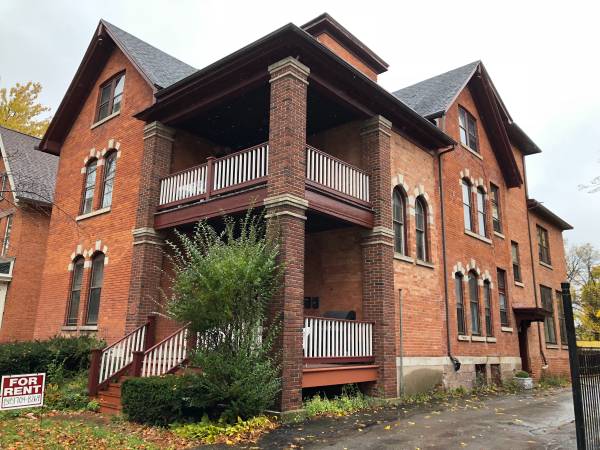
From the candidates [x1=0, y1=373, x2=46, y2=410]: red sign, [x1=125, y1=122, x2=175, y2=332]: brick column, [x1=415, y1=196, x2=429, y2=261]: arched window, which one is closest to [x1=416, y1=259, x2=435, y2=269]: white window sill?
[x1=415, y1=196, x2=429, y2=261]: arched window

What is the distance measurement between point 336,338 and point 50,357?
7335mm

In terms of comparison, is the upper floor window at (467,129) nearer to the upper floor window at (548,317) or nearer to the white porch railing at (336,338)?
the upper floor window at (548,317)

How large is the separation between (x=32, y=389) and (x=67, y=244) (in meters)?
10.3

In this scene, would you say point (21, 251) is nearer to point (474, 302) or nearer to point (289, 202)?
point (289, 202)

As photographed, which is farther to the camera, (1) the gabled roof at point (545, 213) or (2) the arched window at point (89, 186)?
(1) the gabled roof at point (545, 213)

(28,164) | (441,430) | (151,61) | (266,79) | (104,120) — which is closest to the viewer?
(441,430)

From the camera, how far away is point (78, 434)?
8.18 metres

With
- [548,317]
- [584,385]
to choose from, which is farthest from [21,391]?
[548,317]

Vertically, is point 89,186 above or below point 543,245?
above

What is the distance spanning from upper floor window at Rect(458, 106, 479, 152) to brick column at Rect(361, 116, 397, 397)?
619 centimetres

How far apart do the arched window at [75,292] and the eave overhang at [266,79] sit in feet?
18.2

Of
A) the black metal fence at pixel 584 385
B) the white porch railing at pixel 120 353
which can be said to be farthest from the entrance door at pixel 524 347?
the white porch railing at pixel 120 353

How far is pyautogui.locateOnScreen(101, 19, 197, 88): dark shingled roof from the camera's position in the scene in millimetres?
15125

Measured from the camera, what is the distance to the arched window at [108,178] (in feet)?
52.0
